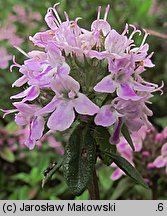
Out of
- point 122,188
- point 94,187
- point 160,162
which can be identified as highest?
point 94,187

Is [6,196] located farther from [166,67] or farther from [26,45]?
[166,67]

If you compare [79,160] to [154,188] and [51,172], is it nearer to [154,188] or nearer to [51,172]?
[51,172]

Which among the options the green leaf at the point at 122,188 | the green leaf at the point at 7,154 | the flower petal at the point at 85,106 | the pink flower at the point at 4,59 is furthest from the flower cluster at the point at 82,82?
the pink flower at the point at 4,59

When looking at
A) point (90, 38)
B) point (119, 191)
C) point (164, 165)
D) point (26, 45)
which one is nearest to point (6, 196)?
point (119, 191)

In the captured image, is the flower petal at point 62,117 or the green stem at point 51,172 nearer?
the flower petal at point 62,117

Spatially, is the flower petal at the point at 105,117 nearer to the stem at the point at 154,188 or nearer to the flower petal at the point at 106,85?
the flower petal at the point at 106,85

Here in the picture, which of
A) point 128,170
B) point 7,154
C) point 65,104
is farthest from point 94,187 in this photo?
point 7,154
